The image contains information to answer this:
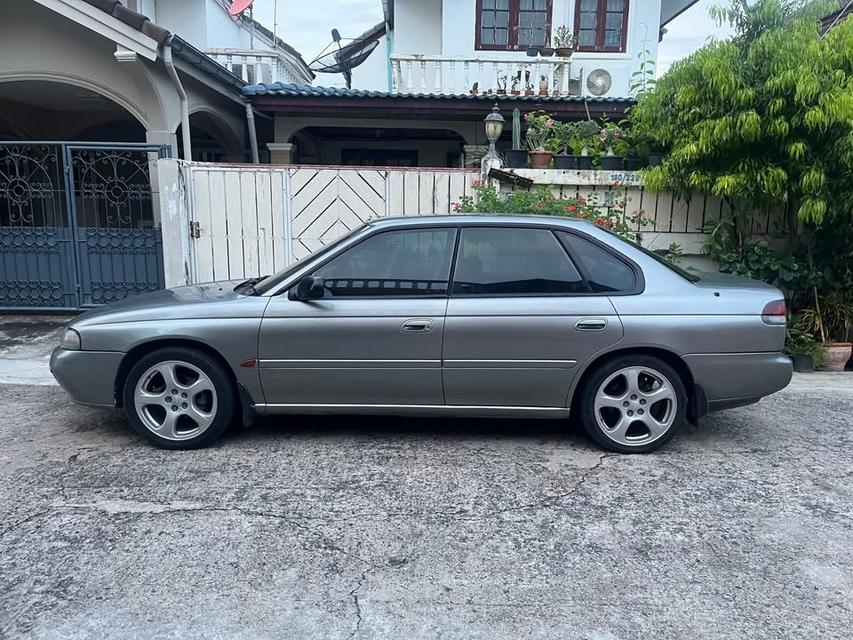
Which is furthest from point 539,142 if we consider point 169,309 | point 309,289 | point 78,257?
point 78,257

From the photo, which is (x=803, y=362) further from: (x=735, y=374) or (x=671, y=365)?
(x=671, y=365)

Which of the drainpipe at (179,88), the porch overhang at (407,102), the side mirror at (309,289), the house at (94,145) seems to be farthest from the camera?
the porch overhang at (407,102)

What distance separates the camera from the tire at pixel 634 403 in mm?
4309

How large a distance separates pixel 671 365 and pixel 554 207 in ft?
9.89

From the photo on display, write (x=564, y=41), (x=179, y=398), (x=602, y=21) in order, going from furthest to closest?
1. (x=602, y=21)
2. (x=564, y=41)
3. (x=179, y=398)

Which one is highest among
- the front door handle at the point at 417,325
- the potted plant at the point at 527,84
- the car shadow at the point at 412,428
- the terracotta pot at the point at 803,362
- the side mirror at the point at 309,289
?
the potted plant at the point at 527,84

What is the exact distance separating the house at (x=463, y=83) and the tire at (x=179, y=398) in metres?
7.14

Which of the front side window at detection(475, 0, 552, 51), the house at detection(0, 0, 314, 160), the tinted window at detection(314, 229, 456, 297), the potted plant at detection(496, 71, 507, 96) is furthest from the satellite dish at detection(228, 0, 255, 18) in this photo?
the tinted window at detection(314, 229, 456, 297)

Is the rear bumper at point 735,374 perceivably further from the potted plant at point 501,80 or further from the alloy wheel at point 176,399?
the potted plant at point 501,80

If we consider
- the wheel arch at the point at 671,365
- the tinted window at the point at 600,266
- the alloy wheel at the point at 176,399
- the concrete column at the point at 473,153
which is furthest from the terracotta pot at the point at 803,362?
the alloy wheel at the point at 176,399

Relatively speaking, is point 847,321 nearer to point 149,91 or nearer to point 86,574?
point 86,574

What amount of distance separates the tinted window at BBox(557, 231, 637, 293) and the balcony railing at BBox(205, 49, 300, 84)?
30.6 ft

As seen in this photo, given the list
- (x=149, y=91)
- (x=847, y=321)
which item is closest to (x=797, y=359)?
(x=847, y=321)

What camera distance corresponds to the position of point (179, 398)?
4.35 m
